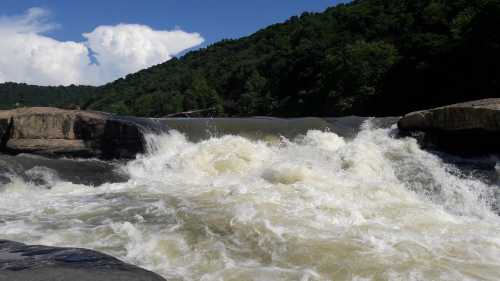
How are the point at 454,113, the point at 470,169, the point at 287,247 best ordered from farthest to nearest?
the point at 454,113 → the point at 470,169 → the point at 287,247

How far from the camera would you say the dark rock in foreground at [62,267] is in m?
3.36

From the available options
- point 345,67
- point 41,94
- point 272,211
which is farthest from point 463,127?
point 41,94

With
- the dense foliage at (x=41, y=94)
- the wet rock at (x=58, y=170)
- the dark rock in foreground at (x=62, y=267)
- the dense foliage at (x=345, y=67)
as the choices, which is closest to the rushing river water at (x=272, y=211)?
the wet rock at (x=58, y=170)

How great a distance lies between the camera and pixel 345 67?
38.2 meters

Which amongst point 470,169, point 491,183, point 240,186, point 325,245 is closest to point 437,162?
point 470,169

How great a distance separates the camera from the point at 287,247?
213 inches

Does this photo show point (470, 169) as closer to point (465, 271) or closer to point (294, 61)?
point (465, 271)

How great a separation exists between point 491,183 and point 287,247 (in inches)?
235

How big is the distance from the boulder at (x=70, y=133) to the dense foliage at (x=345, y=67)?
17220 mm

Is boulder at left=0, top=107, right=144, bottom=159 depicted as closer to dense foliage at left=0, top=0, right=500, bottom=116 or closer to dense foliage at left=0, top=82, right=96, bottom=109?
dense foliage at left=0, top=0, right=500, bottom=116

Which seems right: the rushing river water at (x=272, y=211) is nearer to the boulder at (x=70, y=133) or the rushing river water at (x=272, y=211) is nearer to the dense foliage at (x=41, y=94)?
the boulder at (x=70, y=133)

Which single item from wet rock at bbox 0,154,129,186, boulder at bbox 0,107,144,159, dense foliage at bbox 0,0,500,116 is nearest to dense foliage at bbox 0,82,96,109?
dense foliage at bbox 0,0,500,116

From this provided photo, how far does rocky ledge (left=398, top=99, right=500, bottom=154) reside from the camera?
430 inches

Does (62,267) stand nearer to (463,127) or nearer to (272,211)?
(272,211)
